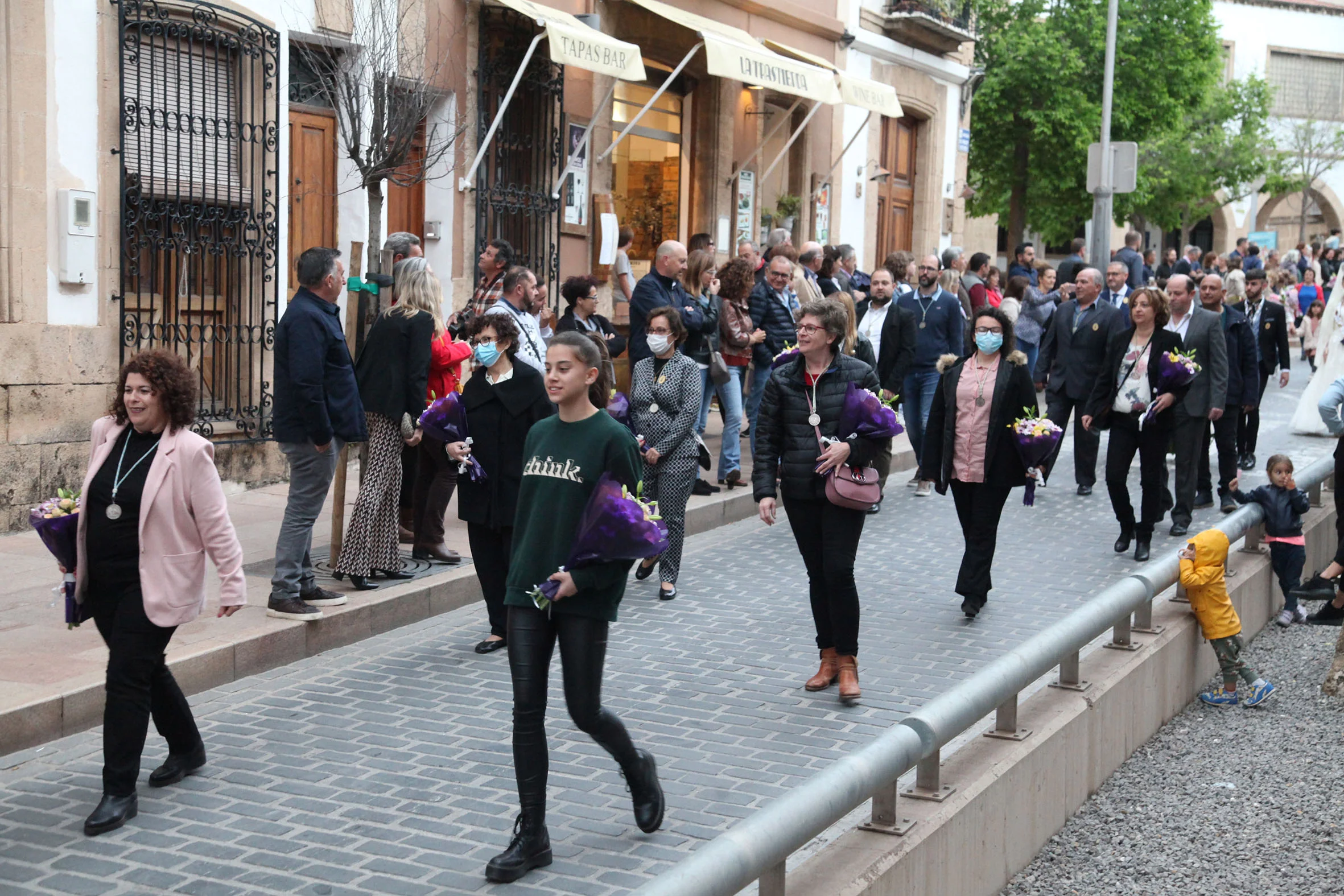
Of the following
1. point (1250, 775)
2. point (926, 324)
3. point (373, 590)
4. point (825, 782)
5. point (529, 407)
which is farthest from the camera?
point (926, 324)

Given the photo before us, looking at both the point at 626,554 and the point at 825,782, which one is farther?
the point at 626,554

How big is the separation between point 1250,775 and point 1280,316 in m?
9.56

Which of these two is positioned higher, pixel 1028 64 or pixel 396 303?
pixel 1028 64

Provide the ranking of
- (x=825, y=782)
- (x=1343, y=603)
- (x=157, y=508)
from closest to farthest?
(x=825, y=782) → (x=157, y=508) → (x=1343, y=603)

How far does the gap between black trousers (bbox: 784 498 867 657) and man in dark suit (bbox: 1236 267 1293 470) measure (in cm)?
877

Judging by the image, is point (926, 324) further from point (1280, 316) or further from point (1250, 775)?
point (1250, 775)

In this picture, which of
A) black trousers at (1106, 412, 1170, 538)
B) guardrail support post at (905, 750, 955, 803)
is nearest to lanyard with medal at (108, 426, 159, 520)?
guardrail support post at (905, 750, 955, 803)

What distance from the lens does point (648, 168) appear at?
1783 cm

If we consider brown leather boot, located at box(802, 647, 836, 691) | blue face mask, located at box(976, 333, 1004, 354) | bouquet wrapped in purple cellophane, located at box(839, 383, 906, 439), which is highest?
blue face mask, located at box(976, 333, 1004, 354)

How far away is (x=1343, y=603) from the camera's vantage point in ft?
30.5

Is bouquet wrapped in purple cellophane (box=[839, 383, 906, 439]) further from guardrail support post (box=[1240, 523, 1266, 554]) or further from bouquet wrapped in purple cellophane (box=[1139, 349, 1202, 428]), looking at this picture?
bouquet wrapped in purple cellophane (box=[1139, 349, 1202, 428])

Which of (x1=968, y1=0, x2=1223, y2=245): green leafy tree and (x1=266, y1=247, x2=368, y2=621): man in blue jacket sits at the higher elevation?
(x1=968, y1=0, x2=1223, y2=245): green leafy tree

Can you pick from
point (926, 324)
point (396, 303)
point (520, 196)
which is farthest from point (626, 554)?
point (520, 196)

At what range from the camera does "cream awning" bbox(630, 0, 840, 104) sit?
1529 cm
